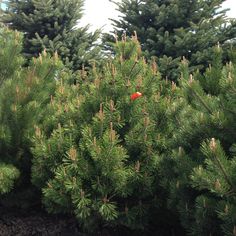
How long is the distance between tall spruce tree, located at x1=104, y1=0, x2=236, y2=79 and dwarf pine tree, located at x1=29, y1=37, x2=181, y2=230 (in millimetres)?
4414

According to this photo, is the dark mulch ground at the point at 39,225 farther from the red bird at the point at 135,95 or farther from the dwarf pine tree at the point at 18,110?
the red bird at the point at 135,95

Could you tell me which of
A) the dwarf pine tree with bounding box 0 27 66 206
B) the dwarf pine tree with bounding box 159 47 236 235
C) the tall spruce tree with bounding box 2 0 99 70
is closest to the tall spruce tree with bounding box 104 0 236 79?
the tall spruce tree with bounding box 2 0 99 70

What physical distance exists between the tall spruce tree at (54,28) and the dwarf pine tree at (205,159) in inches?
275

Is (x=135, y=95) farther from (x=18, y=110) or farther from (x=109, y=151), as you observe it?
(x=18, y=110)

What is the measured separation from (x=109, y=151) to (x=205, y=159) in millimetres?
1168

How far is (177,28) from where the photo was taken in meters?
10.4

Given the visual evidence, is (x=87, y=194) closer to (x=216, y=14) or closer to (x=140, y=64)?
(x=140, y=64)

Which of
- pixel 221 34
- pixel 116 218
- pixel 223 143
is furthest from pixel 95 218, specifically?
pixel 221 34

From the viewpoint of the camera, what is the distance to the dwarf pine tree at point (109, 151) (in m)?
4.56

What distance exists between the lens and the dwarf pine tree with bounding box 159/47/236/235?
3.50 metres

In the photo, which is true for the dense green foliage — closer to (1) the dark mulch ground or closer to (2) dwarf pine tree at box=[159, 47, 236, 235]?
(2) dwarf pine tree at box=[159, 47, 236, 235]

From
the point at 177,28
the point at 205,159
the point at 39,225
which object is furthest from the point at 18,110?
the point at 177,28

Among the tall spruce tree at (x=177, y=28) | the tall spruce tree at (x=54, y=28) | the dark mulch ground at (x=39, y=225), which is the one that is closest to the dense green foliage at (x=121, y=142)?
the dark mulch ground at (x=39, y=225)

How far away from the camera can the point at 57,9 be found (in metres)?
11.4
